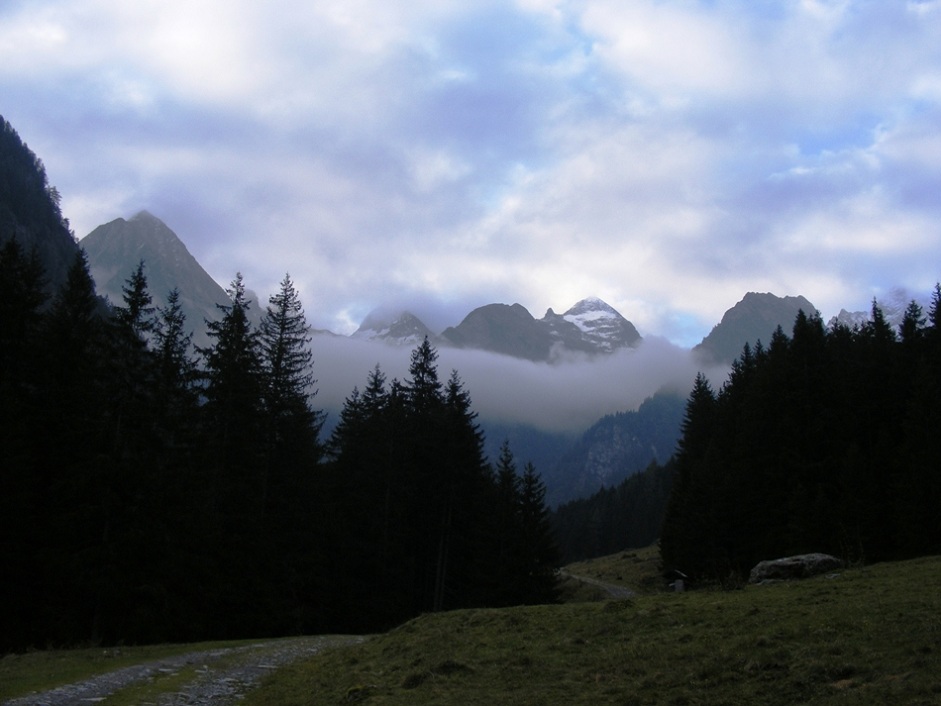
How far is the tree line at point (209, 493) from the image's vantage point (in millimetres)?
29734

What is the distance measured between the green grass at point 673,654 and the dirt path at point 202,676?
1.01 meters

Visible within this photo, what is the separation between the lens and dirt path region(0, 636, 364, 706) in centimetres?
1462

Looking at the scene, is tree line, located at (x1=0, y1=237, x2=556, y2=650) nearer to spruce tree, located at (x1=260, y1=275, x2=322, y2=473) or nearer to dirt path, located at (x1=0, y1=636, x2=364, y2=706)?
spruce tree, located at (x1=260, y1=275, x2=322, y2=473)

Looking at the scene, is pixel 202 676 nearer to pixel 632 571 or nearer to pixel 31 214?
pixel 632 571

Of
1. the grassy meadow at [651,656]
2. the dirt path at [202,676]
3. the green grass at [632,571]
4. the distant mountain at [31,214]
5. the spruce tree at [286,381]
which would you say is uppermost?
the distant mountain at [31,214]

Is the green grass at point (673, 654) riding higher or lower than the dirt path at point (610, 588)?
higher

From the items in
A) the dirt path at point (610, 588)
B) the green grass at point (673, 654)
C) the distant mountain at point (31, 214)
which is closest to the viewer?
the green grass at point (673, 654)

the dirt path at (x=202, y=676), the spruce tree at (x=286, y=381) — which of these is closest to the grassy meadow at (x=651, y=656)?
the dirt path at (x=202, y=676)

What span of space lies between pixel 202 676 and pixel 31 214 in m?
201

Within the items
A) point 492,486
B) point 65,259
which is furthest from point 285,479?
point 65,259

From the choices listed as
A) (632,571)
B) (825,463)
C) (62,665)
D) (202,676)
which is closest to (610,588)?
(632,571)

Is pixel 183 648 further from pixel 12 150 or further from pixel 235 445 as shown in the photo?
pixel 12 150

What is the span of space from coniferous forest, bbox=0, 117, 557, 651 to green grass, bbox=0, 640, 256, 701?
6.71 m

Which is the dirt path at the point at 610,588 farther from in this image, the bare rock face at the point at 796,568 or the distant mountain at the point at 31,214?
the distant mountain at the point at 31,214
